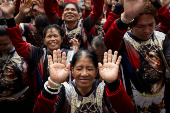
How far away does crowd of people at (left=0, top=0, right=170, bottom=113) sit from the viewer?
1.46m

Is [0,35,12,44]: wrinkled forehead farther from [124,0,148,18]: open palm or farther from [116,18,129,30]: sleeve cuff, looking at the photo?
[124,0,148,18]: open palm

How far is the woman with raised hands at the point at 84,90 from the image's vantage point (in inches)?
53.4

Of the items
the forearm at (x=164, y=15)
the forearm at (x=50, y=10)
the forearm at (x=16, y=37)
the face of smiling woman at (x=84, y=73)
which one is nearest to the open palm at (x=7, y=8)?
the forearm at (x=16, y=37)

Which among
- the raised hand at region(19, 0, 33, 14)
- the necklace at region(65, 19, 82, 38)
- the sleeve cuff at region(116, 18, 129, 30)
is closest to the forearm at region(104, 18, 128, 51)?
the sleeve cuff at region(116, 18, 129, 30)

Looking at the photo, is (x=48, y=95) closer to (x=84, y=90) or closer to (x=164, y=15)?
(x=84, y=90)

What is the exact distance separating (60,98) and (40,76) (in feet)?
2.87

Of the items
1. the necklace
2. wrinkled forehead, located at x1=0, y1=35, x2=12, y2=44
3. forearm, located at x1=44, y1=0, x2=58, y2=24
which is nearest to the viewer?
wrinkled forehead, located at x1=0, y1=35, x2=12, y2=44

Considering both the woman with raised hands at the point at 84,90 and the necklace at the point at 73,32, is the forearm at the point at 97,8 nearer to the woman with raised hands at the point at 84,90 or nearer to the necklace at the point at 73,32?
the necklace at the point at 73,32

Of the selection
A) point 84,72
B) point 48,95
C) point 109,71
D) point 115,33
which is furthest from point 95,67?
point 48,95

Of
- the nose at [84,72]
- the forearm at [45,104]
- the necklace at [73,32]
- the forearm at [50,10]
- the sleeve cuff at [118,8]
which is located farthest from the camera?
the necklace at [73,32]

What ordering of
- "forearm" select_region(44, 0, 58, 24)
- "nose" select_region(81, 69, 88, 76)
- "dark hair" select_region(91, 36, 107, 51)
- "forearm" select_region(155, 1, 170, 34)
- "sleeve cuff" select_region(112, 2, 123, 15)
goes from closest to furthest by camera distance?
"nose" select_region(81, 69, 88, 76)
"sleeve cuff" select_region(112, 2, 123, 15)
"forearm" select_region(155, 1, 170, 34)
"dark hair" select_region(91, 36, 107, 51)
"forearm" select_region(44, 0, 58, 24)

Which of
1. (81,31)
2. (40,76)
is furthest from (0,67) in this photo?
(81,31)

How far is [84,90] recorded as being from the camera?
5.50 feet

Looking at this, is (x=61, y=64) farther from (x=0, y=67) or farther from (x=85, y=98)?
(x=0, y=67)
